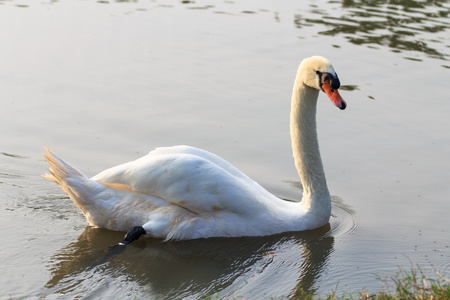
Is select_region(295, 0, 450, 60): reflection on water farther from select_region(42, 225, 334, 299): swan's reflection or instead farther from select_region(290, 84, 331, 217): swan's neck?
select_region(42, 225, 334, 299): swan's reflection

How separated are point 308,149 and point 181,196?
1446 millimetres

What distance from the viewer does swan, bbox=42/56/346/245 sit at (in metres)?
6.65

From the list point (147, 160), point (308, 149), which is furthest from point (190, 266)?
point (308, 149)

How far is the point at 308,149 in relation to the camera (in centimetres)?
736

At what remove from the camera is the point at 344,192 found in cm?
816

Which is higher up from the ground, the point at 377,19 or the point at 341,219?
the point at 377,19

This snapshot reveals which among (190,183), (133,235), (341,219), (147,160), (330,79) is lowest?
(341,219)

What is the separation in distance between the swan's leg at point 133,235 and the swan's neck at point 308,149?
1616 millimetres

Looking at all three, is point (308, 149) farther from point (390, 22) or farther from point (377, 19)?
point (377, 19)

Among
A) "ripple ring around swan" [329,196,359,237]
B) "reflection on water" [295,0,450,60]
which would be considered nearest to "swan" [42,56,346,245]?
"ripple ring around swan" [329,196,359,237]

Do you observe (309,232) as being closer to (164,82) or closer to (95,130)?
(95,130)

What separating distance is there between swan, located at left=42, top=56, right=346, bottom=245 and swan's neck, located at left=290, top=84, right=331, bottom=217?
0.17 m

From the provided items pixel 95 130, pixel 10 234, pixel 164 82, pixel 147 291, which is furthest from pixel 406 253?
pixel 164 82

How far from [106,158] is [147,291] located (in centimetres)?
306
